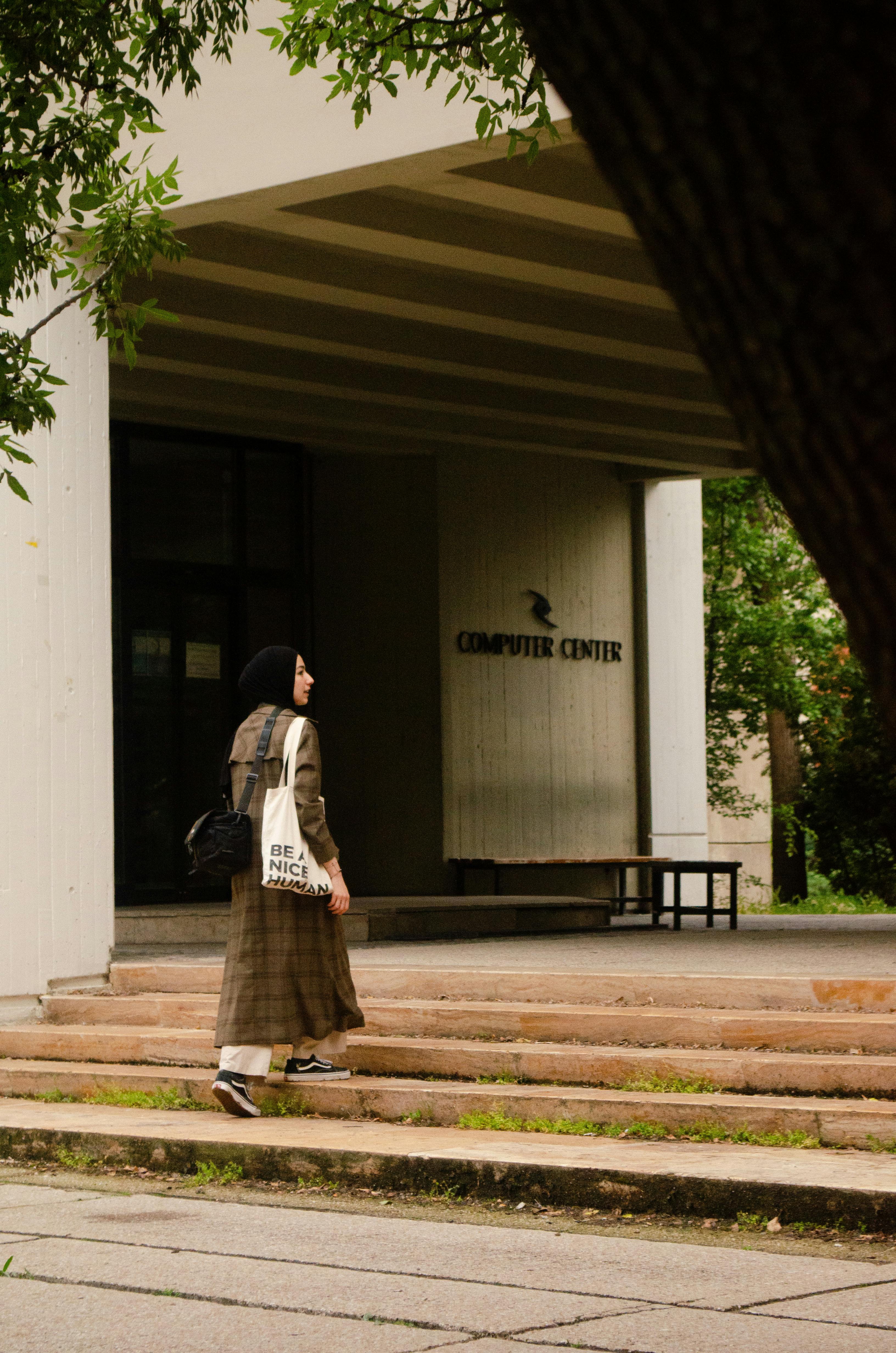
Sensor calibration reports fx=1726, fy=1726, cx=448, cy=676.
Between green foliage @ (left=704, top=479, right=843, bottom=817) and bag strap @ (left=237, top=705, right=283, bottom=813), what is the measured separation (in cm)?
1432

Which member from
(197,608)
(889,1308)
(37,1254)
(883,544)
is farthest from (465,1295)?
(197,608)

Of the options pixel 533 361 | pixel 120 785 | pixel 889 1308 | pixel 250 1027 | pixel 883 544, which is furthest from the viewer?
pixel 120 785

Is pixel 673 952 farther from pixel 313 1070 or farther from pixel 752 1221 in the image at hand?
pixel 752 1221

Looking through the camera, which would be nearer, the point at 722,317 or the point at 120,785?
the point at 722,317

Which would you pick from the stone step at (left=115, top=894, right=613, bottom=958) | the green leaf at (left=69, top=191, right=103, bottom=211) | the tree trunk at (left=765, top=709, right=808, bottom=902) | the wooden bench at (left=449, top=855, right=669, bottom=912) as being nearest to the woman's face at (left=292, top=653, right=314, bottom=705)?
the green leaf at (left=69, top=191, right=103, bottom=211)

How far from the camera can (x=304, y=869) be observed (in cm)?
752

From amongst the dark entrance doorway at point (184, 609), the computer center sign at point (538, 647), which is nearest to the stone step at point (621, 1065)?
the dark entrance doorway at point (184, 609)

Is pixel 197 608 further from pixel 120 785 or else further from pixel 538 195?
pixel 538 195

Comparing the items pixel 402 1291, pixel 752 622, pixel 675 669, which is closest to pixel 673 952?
pixel 402 1291

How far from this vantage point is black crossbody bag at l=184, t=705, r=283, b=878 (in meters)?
7.53

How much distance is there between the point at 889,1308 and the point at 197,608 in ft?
42.6

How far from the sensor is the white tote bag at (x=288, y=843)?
7465mm

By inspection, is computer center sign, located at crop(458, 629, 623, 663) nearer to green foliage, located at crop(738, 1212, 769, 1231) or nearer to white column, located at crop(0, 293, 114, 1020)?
white column, located at crop(0, 293, 114, 1020)

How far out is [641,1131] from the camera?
6.88 meters
